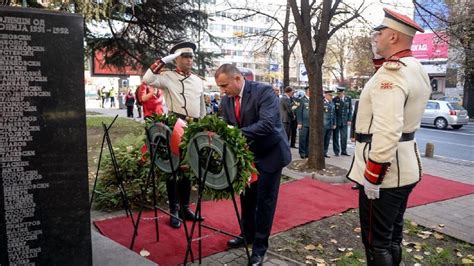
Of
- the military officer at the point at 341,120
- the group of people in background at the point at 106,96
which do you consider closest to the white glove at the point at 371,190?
the military officer at the point at 341,120

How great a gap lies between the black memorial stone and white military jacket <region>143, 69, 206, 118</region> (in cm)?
172

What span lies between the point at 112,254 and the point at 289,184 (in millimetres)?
4355

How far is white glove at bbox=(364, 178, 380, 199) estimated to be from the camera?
272cm

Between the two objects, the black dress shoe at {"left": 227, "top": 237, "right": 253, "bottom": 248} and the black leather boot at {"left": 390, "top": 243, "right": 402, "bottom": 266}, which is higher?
the black leather boot at {"left": 390, "top": 243, "right": 402, "bottom": 266}

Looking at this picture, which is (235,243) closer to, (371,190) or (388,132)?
(371,190)

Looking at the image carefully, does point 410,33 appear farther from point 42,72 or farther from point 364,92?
point 42,72

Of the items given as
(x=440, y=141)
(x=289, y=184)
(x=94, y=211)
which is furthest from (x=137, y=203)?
(x=440, y=141)

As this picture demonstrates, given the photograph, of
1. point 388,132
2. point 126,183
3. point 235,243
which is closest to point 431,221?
point 235,243

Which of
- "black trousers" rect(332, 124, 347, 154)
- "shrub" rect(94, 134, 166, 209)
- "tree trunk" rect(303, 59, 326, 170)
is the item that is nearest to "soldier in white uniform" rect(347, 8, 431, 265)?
"shrub" rect(94, 134, 166, 209)

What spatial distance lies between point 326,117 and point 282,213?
17.7 feet

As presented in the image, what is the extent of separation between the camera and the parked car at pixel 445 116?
21.2 metres

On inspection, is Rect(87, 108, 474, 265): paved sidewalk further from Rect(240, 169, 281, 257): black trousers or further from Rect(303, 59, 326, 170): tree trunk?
Rect(303, 59, 326, 170): tree trunk

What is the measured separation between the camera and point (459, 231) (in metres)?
5.16

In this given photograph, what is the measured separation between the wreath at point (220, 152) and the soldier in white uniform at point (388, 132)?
844 millimetres
